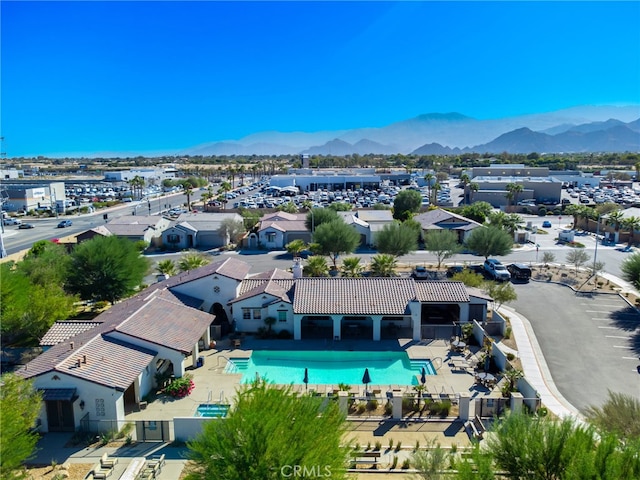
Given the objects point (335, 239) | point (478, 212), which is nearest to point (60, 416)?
point (335, 239)

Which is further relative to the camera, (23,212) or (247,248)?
(23,212)

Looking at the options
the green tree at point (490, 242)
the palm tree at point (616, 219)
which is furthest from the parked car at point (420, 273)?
the palm tree at point (616, 219)

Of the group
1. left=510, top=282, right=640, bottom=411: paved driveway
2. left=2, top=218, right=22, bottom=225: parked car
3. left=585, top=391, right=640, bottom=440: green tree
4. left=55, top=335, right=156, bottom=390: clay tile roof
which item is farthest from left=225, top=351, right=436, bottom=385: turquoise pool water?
left=2, top=218, right=22, bottom=225: parked car

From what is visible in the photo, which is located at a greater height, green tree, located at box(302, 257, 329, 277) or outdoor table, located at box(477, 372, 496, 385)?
green tree, located at box(302, 257, 329, 277)

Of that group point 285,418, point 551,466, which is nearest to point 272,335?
point 285,418

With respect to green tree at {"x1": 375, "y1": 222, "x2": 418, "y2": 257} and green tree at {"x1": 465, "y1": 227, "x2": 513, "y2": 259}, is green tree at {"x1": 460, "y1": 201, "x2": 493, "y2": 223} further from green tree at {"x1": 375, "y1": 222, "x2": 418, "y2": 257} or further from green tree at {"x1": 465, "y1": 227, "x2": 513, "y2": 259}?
green tree at {"x1": 375, "y1": 222, "x2": 418, "y2": 257}

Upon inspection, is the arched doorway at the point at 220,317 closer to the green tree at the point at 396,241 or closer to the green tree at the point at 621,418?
the green tree at the point at 396,241

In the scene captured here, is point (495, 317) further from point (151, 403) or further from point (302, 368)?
point (151, 403)
